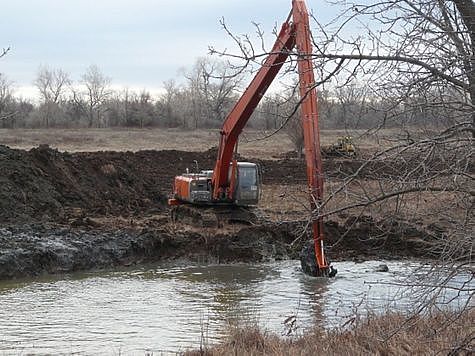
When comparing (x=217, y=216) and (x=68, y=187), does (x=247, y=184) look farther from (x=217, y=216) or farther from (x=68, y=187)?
(x=68, y=187)

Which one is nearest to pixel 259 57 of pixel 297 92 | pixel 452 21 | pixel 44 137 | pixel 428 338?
pixel 297 92

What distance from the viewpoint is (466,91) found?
5.88m

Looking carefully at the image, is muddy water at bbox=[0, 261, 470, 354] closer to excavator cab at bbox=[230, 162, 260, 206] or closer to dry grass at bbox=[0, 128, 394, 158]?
excavator cab at bbox=[230, 162, 260, 206]

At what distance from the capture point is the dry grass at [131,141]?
160 feet

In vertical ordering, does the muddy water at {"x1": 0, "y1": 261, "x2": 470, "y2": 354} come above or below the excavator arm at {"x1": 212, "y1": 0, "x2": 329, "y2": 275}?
below

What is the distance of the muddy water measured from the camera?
10.8m

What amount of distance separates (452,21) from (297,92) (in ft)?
4.97

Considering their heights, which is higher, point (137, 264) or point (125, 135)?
point (125, 135)

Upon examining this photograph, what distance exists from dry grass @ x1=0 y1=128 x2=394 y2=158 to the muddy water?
2875 centimetres

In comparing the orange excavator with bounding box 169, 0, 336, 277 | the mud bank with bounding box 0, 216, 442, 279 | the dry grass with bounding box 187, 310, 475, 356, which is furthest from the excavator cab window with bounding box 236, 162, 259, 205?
the dry grass with bounding box 187, 310, 475, 356

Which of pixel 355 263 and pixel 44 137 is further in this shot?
pixel 44 137

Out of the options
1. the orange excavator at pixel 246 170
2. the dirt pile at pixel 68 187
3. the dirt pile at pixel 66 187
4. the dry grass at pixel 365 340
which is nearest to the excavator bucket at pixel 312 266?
the orange excavator at pixel 246 170

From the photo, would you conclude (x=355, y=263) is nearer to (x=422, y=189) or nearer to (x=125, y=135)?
(x=422, y=189)

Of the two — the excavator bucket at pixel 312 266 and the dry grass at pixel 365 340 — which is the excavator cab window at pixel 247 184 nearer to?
the excavator bucket at pixel 312 266
